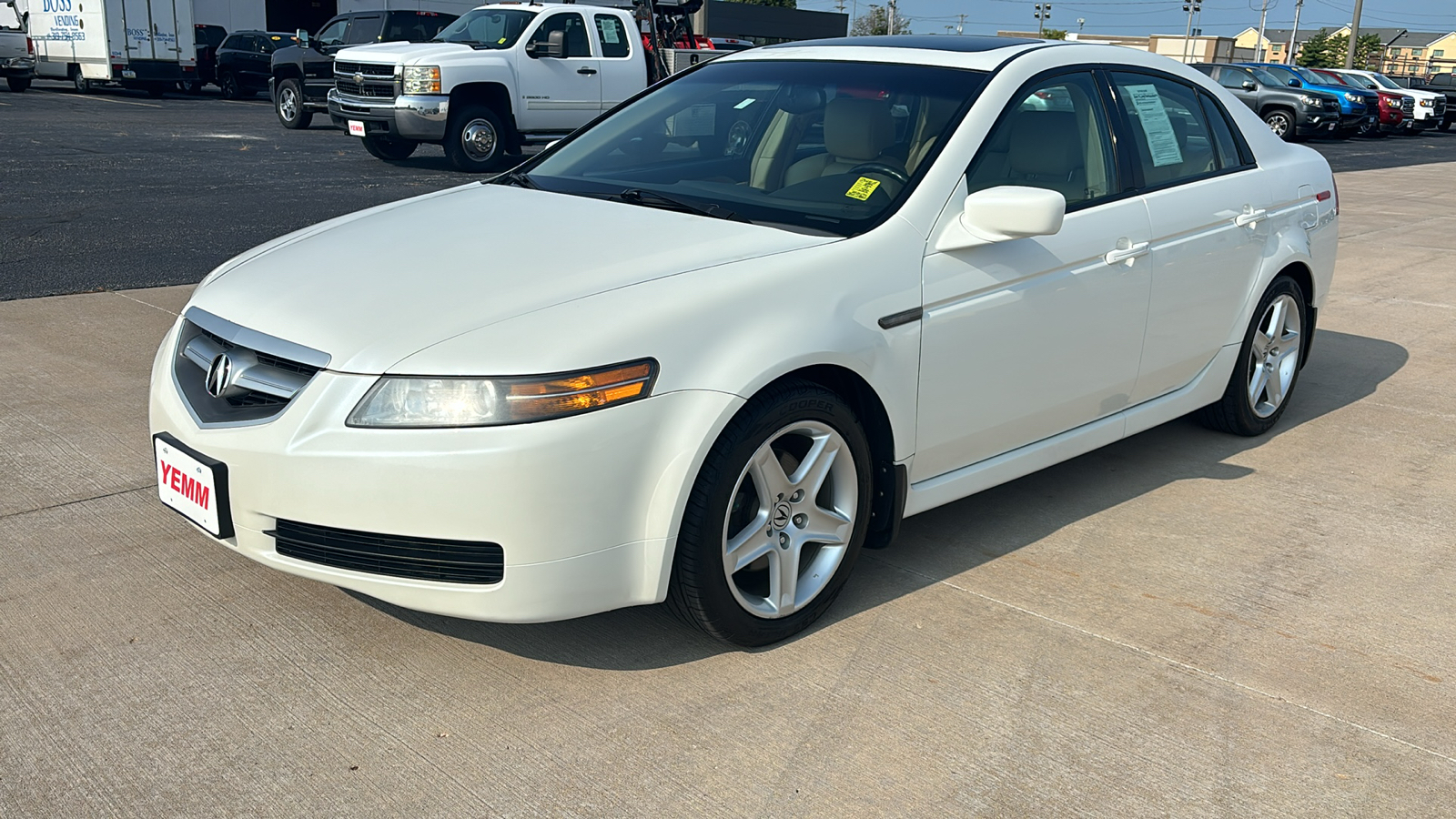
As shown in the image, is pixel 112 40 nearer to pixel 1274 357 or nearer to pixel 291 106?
pixel 291 106

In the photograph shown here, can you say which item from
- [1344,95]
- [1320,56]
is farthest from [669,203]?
[1320,56]

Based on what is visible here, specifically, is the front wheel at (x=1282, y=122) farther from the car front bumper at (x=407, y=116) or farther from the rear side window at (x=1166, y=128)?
the rear side window at (x=1166, y=128)

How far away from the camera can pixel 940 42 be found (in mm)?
4207

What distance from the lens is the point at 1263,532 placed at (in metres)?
4.14

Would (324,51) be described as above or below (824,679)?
above

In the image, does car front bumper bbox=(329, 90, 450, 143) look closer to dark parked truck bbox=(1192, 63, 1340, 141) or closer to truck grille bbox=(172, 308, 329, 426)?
truck grille bbox=(172, 308, 329, 426)

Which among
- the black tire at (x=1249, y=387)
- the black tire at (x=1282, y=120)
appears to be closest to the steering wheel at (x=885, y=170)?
the black tire at (x=1249, y=387)

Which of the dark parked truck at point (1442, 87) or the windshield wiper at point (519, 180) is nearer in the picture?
the windshield wiper at point (519, 180)

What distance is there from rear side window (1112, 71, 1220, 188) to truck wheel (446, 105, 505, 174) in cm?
1074

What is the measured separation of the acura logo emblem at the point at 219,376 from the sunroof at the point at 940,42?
7.06ft

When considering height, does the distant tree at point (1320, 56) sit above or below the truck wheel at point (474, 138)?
above

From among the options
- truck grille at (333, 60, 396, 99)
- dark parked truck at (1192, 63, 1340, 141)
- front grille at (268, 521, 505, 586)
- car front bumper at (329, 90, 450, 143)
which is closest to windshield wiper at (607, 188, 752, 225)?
front grille at (268, 521, 505, 586)

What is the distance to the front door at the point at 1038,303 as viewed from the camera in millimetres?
3504

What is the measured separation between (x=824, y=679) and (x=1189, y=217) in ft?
7.60
